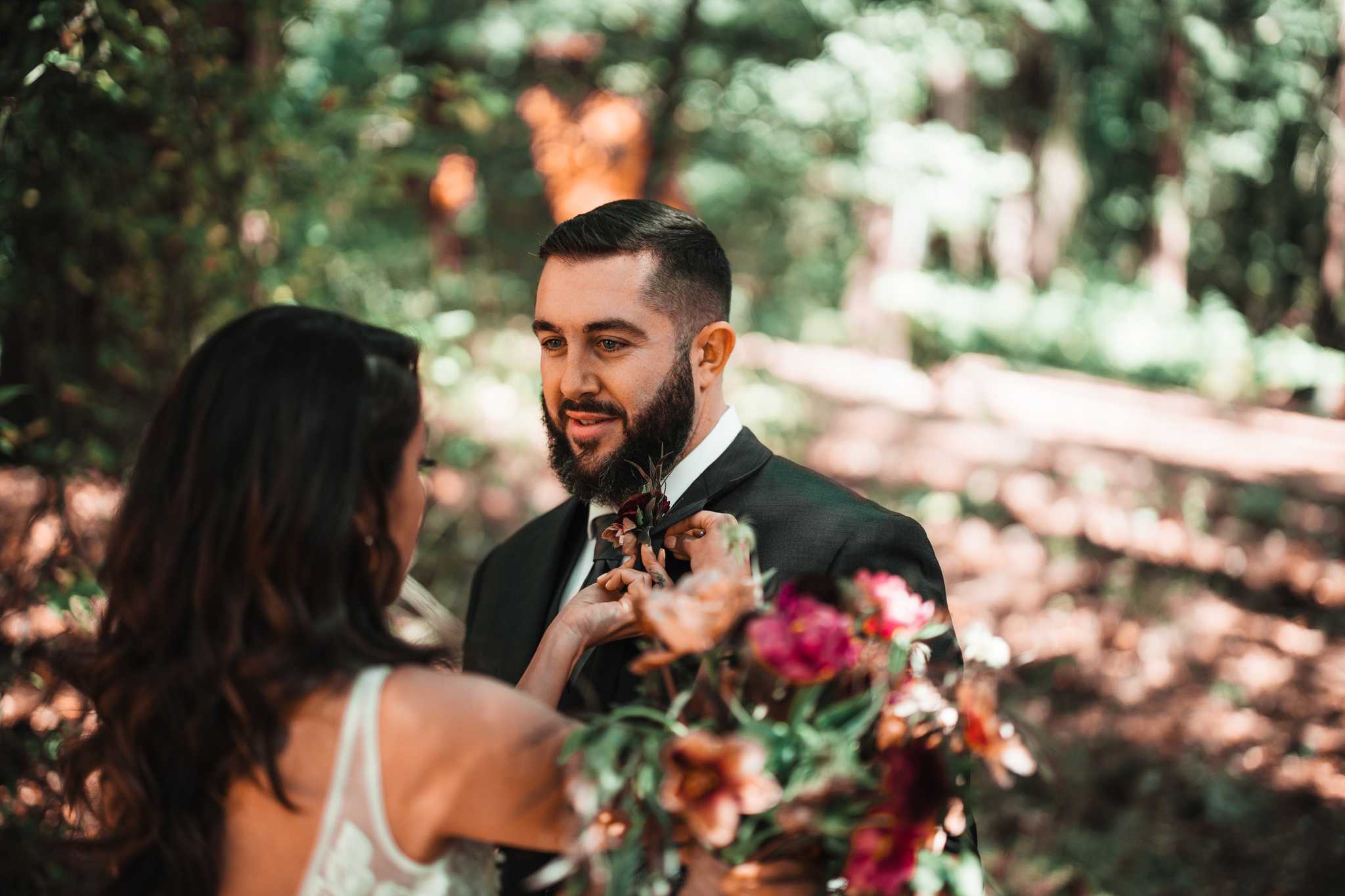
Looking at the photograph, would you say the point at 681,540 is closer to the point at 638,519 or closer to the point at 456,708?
the point at 638,519

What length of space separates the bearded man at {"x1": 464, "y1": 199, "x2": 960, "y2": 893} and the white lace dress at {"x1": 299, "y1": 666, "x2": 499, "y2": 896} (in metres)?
0.71

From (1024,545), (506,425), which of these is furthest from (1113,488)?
(506,425)

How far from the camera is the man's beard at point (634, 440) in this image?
2543 mm

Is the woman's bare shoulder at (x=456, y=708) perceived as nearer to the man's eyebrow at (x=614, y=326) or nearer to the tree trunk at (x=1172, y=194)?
the man's eyebrow at (x=614, y=326)

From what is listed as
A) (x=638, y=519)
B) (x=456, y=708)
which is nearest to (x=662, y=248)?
(x=638, y=519)

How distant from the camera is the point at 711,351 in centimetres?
269

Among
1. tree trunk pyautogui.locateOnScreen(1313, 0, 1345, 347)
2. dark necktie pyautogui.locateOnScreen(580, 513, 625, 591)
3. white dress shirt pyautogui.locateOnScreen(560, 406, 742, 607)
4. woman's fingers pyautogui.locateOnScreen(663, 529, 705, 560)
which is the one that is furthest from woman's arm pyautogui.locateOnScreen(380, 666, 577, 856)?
tree trunk pyautogui.locateOnScreen(1313, 0, 1345, 347)

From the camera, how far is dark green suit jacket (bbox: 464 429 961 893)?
236 cm

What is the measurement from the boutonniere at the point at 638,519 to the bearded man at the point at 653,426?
1.0 inches

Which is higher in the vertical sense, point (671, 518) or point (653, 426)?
point (653, 426)

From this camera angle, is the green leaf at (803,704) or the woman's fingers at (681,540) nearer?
the green leaf at (803,704)

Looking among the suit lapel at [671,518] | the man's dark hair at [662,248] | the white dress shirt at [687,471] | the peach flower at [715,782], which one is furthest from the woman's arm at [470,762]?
the man's dark hair at [662,248]

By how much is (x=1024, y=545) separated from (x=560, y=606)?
21.5 feet

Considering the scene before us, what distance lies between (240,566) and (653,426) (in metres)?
1.12
